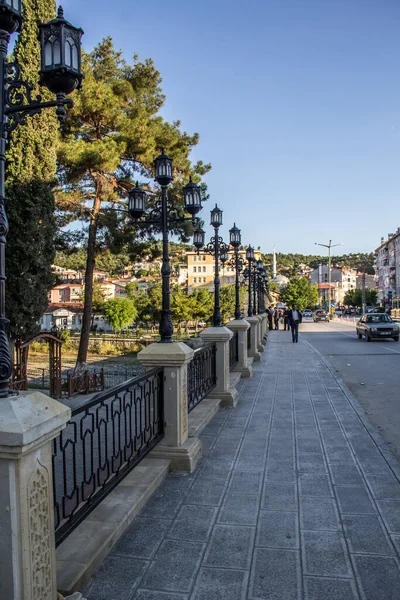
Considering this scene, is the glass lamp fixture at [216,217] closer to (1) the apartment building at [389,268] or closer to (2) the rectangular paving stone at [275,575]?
(2) the rectangular paving stone at [275,575]

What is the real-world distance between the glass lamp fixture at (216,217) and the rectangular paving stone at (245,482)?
23.1 ft

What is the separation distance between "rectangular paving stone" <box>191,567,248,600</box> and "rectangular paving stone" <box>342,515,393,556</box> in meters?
0.90

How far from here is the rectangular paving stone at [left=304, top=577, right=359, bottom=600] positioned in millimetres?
2760

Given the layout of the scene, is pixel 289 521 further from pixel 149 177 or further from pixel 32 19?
pixel 149 177

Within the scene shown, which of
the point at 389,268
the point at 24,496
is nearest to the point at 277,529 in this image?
the point at 24,496

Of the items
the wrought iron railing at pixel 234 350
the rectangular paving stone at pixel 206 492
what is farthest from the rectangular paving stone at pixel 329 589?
the wrought iron railing at pixel 234 350

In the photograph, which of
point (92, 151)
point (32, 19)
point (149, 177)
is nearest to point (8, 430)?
point (32, 19)

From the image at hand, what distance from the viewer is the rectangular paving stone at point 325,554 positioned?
9.97 ft

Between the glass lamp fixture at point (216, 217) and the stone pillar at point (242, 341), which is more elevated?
the glass lamp fixture at point (216, 217)

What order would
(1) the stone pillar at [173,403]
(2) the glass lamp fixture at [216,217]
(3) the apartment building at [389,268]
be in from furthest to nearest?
(3) the apartment building at [389,268] < (2) the glass lamp fixture at [216,217] < (1) the stone pillar at [173,403]

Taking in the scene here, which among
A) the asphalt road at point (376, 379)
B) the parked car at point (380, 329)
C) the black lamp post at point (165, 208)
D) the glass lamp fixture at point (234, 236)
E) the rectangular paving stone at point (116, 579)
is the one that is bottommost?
the asphalt road at point (376, 379)

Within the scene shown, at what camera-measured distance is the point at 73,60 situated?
298 cm

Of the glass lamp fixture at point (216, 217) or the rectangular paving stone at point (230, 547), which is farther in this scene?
the glass lamp fixture at point (216, 217)

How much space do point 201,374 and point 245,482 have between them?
2708 mm
